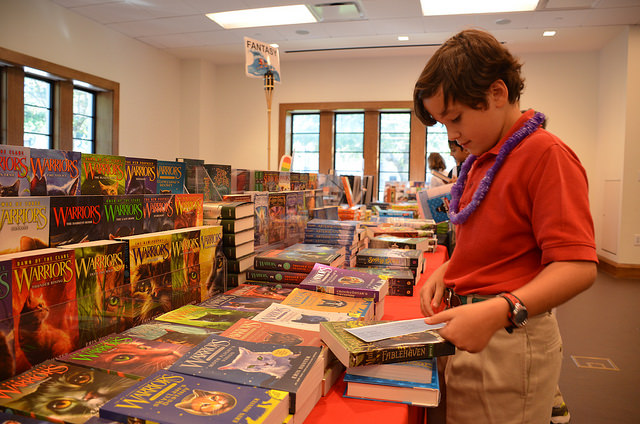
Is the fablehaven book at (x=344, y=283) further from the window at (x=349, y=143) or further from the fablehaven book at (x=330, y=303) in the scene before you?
the window at (x=349, y=143)

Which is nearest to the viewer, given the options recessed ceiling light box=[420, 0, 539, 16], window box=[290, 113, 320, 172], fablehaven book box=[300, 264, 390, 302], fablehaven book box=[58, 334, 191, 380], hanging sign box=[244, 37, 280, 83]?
fablehaven book box=[58, 334, 191, 380]

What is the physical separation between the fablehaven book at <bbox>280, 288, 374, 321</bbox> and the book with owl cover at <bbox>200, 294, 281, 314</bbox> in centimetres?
7

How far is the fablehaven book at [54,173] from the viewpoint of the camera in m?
0.93

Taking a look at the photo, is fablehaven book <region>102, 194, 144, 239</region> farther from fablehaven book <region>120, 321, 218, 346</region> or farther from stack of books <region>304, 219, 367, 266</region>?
stack of books <region>304, 219, 367, 266</region>

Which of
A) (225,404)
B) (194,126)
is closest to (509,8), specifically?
(194,126)

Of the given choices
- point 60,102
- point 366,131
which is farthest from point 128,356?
point 366,131

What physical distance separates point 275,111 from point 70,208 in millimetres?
7919

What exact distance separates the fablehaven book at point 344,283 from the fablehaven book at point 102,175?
601 millimetres

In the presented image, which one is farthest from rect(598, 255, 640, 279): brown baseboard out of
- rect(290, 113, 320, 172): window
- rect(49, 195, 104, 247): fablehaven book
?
rect(49, 195, 104, 247): fablehaven book

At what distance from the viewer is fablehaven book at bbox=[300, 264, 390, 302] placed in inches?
51.3

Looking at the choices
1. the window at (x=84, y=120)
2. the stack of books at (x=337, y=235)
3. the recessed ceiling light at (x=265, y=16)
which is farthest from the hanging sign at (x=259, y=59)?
the window at (x=84, y=120)

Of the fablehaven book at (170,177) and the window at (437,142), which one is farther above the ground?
the window at (437,142)

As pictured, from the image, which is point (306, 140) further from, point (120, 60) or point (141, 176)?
point (141, 176)

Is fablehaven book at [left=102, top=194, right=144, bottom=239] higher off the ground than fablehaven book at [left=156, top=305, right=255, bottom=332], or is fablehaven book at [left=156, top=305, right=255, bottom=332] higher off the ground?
fablehaven book at [left=102, top=194, right=144, bottom=239]
